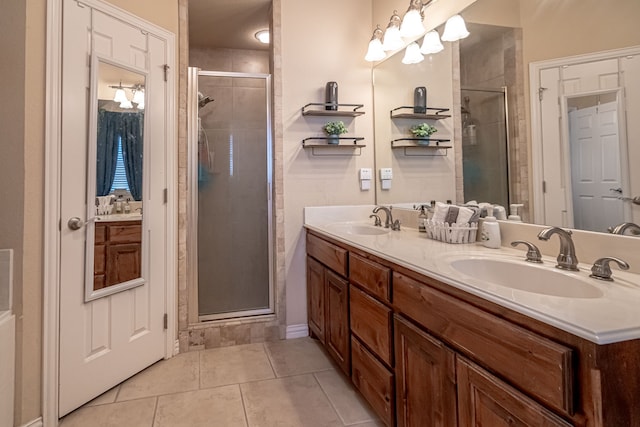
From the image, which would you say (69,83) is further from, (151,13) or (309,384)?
(309,384)

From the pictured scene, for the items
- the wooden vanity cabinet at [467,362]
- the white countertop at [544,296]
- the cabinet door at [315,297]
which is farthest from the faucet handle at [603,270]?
Result: the cabinet door at [315,297]

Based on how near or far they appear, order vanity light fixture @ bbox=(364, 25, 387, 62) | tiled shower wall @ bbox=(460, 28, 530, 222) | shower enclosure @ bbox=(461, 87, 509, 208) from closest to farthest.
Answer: tiled shower wall @ bbox=(460, 28, 530, 222) < shower enclosure @ bbox=(461, 87, 509, 208) < vanity light fixture @ bbox=(364, 25, 387, 62)

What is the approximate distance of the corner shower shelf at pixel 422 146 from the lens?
7.54ft

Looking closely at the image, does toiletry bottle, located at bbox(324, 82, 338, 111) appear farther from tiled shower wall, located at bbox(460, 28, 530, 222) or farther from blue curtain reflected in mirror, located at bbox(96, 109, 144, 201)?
blue curtain reflected in mirror, located at bbox(96, 109, 144, 201)

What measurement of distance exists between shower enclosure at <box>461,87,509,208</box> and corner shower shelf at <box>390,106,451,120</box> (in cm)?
24

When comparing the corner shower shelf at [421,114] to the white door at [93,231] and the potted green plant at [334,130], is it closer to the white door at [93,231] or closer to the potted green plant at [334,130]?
the potted green plant at [334,130]

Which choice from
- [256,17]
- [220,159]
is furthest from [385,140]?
[256,17]

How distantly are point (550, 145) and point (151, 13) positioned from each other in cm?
234

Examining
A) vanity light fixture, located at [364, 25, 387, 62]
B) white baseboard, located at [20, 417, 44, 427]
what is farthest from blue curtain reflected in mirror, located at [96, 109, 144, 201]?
vanity light fixture, located at [364, 25, 387, 62]

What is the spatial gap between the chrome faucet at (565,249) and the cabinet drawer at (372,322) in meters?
0.63

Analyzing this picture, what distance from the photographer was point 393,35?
98.7 inches

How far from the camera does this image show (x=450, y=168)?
86.5 inches

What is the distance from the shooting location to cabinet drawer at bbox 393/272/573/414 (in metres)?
0.76

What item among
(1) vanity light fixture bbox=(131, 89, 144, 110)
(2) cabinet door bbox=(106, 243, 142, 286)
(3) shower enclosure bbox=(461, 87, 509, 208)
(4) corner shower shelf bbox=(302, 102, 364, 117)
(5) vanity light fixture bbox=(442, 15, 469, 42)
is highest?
(5) vanity light fixture bbox=(442, 15, 469, 42)
